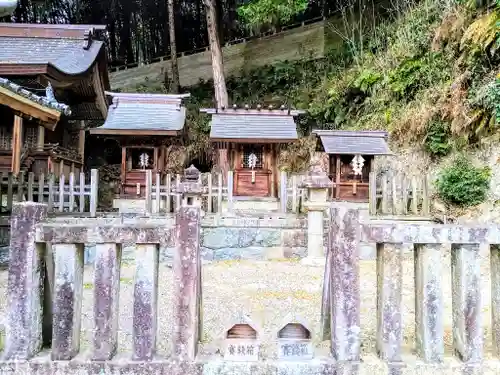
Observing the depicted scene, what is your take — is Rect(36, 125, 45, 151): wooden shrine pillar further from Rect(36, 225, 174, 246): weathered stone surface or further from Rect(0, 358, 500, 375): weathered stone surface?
Rect(0, 358, 500, 375): weathered stone surface

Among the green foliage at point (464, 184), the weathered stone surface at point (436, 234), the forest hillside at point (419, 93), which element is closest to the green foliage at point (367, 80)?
the forest hillside at point (419, 93)

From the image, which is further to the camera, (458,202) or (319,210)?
(458,202)

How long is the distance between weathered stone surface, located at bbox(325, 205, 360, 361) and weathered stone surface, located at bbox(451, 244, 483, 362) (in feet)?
2.30

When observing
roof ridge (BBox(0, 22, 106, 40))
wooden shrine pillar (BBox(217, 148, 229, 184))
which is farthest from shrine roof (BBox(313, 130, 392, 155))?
roof ridge (BBox(0, 22, 106, 40))

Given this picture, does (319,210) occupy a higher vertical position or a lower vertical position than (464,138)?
lower

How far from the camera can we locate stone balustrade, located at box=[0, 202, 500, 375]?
97.6 inches

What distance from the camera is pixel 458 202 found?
10.6 meters

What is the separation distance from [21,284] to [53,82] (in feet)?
35.8

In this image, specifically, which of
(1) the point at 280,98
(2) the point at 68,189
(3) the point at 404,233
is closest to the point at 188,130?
(1) the point at 280,98

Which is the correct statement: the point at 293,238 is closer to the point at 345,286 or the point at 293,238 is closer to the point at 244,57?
the point at 345,286

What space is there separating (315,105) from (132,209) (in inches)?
365

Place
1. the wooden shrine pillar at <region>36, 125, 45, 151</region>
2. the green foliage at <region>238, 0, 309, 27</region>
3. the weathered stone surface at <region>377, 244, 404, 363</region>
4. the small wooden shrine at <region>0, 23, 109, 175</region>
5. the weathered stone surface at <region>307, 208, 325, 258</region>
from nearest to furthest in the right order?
the weathered stone surface at <region>377, 244, 404, 363</region> < the weathered stone surface at <region>307, 208, 325, 258</region> < the small wooden shrine at <region>0, 23, 109, 175</region> < the wooden shrine pillar at <region>36, 125, 45, 151</region> < the green foliage at <region>238, 0, 309, 27</region>

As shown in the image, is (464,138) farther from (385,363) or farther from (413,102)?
(385,363)

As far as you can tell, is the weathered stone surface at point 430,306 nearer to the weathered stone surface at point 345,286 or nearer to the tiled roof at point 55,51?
the weathered stone surface at point 345,286
